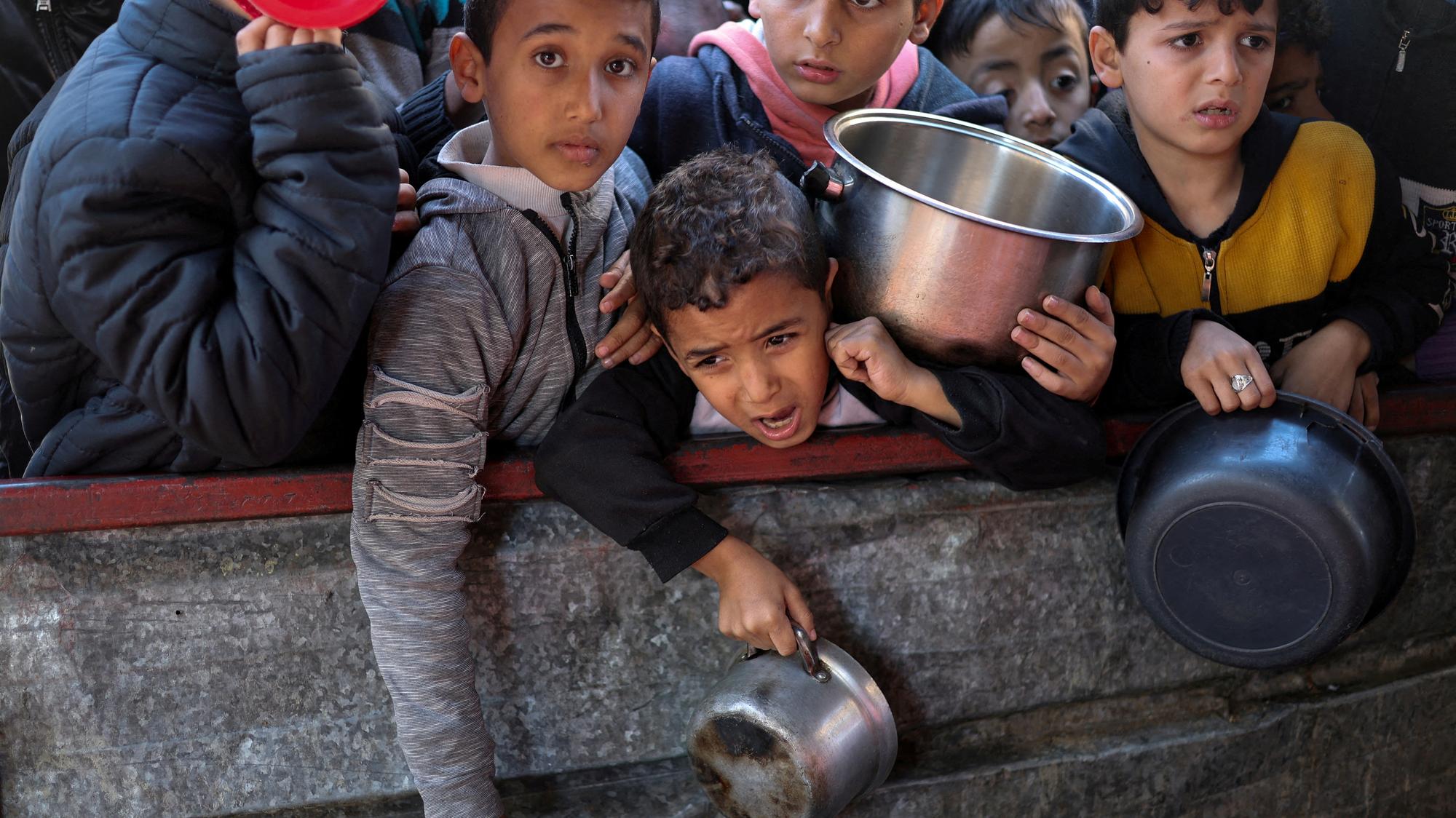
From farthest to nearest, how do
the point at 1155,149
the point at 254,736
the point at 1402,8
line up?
the point at 1402,8
the point at 1155,149
the point at 254,736

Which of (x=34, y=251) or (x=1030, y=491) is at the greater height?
(x=34, y=251)

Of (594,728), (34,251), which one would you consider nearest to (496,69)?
(34,251)

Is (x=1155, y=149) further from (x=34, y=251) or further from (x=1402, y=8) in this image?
(x=34, y=251)

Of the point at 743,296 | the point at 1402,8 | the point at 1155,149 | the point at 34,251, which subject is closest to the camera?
the point at 34,251

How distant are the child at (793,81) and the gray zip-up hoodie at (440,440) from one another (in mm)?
722

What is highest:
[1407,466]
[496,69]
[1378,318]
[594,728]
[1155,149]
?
[496,69]

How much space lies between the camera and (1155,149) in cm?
253

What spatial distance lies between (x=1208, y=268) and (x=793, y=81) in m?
1.06

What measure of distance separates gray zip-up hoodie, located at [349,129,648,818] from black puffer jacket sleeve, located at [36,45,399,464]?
0.14 metres

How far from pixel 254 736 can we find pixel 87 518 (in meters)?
0.54

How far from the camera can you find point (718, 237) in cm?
203

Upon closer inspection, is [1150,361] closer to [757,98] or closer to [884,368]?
[884,368]

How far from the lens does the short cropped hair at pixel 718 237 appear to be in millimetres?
2031

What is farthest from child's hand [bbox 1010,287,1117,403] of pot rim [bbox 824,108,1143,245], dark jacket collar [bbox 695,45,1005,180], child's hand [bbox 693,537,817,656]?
dark jacket collar [bbox 695,45,1005,180]
